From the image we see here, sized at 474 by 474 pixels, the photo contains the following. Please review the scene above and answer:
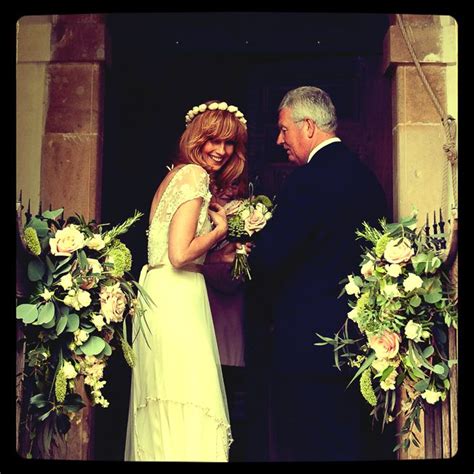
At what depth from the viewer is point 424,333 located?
5656 millimetres

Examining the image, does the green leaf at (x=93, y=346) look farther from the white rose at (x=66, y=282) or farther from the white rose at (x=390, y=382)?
the white rose at (x=390, y=382)

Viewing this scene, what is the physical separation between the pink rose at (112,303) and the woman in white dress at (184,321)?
103 mm

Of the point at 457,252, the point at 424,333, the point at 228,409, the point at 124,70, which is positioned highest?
the point at 124,70

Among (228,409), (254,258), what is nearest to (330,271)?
(254,258)

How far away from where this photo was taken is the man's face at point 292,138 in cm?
580

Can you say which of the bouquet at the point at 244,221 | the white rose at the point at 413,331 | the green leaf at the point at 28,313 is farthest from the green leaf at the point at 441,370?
the green leaf at the point at 28,313

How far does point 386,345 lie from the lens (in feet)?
18.5

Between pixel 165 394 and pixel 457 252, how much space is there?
1.47 meters

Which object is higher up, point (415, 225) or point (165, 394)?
point (415, 225)

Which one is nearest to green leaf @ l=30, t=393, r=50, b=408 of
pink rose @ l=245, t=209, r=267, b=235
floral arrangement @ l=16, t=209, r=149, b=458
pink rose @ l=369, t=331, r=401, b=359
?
floral arrangement @ l=16, t=209, r=149, b=458

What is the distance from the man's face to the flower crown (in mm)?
178

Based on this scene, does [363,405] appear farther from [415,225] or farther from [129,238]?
[129,238]

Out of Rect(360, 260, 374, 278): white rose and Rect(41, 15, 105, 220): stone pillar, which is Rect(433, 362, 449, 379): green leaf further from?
Rect(41, 15, 105, 220): stone pillar

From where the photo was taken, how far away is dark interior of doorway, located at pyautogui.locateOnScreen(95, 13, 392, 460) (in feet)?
18.9
